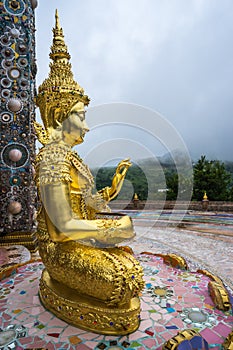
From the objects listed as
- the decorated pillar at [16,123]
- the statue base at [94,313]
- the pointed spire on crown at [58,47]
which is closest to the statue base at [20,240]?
the decorated pillar at [16,123]

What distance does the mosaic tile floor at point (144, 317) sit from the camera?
2225 mm

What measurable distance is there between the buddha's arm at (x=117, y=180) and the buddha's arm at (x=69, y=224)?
2.50 feet

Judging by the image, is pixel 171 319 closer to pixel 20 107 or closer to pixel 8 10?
pixel 20 107

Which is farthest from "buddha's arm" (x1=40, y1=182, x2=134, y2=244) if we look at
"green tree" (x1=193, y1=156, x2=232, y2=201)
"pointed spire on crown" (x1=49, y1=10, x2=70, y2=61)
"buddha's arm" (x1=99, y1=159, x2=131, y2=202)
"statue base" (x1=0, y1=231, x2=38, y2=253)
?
"green tree" (x1=193, y1=156, x2=232, y2=201)

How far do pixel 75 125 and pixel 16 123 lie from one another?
3.85 meters

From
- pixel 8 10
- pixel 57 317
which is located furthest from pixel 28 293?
pixel 8 10

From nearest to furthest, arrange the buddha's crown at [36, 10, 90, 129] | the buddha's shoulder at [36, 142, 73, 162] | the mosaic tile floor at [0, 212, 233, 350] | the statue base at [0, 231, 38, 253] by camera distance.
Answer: the mosaic tile floor at [0, 212, 233, 350] < the buddha's shoulder at [36, 142, 73, 162] < the buddha's crown at [36, 10, 90, 129] < the statue base at [0, 231, 38, 253]

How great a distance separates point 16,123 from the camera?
5.87 m

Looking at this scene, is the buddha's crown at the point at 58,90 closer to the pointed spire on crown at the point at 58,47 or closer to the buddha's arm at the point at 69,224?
the pointed spire on crown at the point at 58,47

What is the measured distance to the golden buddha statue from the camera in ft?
7.39

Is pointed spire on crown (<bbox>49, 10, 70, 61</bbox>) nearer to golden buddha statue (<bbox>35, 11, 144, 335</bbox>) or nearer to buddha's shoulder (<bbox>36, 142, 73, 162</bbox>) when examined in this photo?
golden buddha statue (<bbox>35, 11, 144, 335</bbox>)

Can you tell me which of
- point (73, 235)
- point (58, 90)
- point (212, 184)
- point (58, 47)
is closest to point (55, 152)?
point (58, 90)

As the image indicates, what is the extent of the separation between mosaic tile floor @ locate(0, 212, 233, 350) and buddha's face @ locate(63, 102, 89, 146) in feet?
5.85

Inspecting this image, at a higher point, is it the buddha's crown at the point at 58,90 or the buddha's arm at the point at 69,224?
the buddha's crown at the point at 58,90
